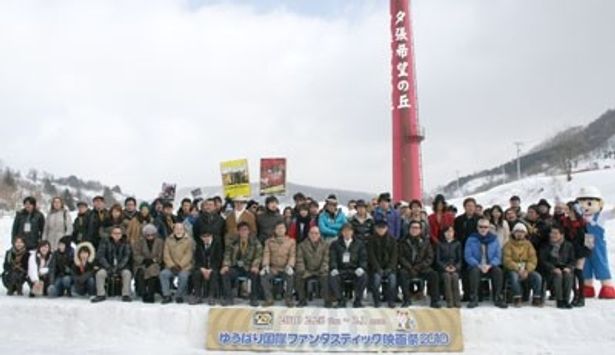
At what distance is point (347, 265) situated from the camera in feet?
33.6

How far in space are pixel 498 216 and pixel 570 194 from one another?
3296 cm

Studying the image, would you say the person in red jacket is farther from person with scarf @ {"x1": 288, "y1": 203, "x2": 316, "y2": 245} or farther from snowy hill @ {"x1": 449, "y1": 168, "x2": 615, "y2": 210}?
snowy hill @ {"x1": 449, "y1": 168, "x2": 615, "y2": 210}

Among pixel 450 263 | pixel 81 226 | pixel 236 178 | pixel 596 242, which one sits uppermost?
pixel 236 178

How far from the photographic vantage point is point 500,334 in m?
9.48

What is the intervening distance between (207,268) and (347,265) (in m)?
2.41

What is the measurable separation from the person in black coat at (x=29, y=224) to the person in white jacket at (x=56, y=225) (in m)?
0.14

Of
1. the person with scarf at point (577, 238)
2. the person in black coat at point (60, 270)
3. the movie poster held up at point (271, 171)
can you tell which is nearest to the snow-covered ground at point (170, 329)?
the person with scarf at point (577, 238)

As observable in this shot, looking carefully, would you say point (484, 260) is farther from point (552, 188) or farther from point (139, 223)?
point (552, 188)

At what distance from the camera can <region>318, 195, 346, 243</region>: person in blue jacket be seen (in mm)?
10789

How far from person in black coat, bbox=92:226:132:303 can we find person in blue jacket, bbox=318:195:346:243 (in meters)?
3.46

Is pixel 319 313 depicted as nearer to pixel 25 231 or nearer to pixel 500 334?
pixel 500 334

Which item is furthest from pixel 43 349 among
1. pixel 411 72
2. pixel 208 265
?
pixel 411 72

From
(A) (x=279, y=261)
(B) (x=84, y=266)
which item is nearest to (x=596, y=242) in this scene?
(A) (x=279, y=261)

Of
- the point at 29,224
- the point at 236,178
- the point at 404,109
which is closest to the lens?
the point at 29,224
